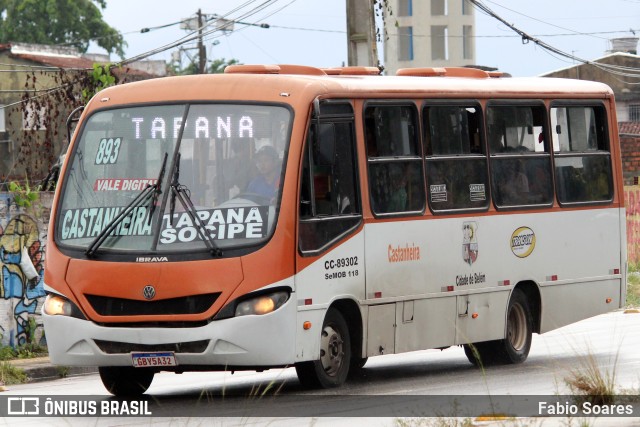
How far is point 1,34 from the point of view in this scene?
3403 inches

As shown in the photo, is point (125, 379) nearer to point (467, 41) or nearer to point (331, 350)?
point (331, 350)

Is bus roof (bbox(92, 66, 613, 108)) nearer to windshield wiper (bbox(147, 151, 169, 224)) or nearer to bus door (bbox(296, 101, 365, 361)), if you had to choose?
bus door (bbox(296, 101, 365, 361))

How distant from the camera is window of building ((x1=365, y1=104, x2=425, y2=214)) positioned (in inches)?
579

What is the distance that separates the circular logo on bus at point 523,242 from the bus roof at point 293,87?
1521 mm

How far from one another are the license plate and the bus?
0.04 ft

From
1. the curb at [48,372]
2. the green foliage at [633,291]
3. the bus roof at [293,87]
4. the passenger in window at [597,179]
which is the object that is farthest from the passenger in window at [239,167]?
the green foliage at [633,291]

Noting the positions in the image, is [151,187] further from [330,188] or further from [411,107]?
[411,107]

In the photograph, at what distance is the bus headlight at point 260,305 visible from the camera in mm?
12750

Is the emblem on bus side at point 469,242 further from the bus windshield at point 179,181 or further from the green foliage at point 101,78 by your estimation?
→ the green foliage at point 101,78

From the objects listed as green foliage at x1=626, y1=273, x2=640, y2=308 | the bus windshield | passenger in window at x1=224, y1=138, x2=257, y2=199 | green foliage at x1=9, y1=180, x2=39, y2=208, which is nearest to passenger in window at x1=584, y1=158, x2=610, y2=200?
the bus windshield

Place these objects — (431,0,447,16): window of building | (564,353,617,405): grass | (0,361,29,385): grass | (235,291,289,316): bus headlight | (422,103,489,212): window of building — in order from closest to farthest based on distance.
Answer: (564,353,617,405): grass → (235,291,289,316): bus headlight → (422,103,489,212): window of building → (0,361,29,385): grass → (431,0,447,16): window of building

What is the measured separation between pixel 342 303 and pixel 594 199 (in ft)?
16.4

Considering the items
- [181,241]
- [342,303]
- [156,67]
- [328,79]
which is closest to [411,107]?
[328,79]

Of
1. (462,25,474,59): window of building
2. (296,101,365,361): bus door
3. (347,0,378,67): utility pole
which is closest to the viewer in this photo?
(296,101,365,361): bus door
